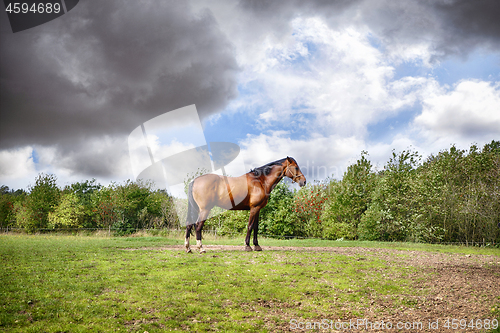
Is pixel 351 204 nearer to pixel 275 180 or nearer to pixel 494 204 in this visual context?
pixel 494 204

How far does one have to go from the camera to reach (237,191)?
1177 cm

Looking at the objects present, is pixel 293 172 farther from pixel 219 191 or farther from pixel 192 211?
pixel 192 211

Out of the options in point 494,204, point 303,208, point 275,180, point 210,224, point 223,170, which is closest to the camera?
point 275,180

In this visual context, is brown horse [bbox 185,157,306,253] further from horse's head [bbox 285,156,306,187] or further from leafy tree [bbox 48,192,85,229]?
leafy tree [bbox 48,192,85,229]

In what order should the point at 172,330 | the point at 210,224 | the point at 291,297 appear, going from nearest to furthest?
1. the point at 172,330
2. the point at 291,297
3. the point at 210,224

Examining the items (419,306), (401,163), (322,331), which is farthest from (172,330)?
(401,163)

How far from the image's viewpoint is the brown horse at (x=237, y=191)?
11492mm

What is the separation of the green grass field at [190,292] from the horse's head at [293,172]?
10.6 ft

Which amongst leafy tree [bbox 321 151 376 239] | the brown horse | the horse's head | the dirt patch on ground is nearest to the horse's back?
the brown horse

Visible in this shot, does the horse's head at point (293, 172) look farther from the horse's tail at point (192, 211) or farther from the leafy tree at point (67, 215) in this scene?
the leafy tree at point (67, 215)

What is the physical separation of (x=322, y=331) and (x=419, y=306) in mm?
2434

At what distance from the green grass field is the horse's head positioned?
3.24 m

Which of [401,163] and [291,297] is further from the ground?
[401,163]

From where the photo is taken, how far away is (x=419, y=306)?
6.09 metres
